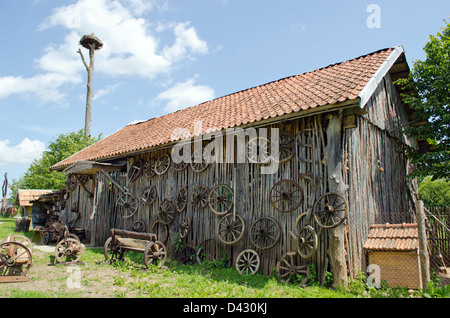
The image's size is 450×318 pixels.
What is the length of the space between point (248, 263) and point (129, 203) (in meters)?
5.27

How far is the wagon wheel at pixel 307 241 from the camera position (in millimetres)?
5938

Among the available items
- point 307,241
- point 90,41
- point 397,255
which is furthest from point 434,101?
point 90,41

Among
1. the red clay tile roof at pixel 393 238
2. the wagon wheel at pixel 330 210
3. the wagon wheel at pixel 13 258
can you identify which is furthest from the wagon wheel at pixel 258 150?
the wagon wheel at pixel 13 258

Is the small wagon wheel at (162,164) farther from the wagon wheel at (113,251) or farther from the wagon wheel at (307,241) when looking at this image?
the wagon wheel at (307,241)

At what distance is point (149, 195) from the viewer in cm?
977

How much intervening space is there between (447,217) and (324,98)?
17.8 ft

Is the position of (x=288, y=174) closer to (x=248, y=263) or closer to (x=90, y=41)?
(x=248, y=263)

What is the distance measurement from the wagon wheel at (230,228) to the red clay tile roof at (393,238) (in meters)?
2.69

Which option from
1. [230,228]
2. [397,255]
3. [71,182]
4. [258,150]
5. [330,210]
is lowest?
[397,255]

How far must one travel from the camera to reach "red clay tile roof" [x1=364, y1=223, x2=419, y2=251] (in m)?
5.79

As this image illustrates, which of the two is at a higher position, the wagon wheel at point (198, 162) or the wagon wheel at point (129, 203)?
the wagon wheel at point (198, 162)

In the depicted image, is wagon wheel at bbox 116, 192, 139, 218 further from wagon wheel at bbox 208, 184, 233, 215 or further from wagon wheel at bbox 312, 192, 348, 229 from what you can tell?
wagon wheel at bbox 312, 192, 348, 229

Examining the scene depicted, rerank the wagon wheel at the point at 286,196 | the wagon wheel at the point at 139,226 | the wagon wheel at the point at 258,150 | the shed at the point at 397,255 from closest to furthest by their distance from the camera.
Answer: the shed at the point at 397,255 < the wagon wheel at the point at 286,196 < the wagon wheel at the point at 258,150 < the wagon wheel at the point at 139,226

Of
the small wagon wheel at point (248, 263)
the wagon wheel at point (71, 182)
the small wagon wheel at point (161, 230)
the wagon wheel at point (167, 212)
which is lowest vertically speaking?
the small wagon wheel at point (248, 263)
